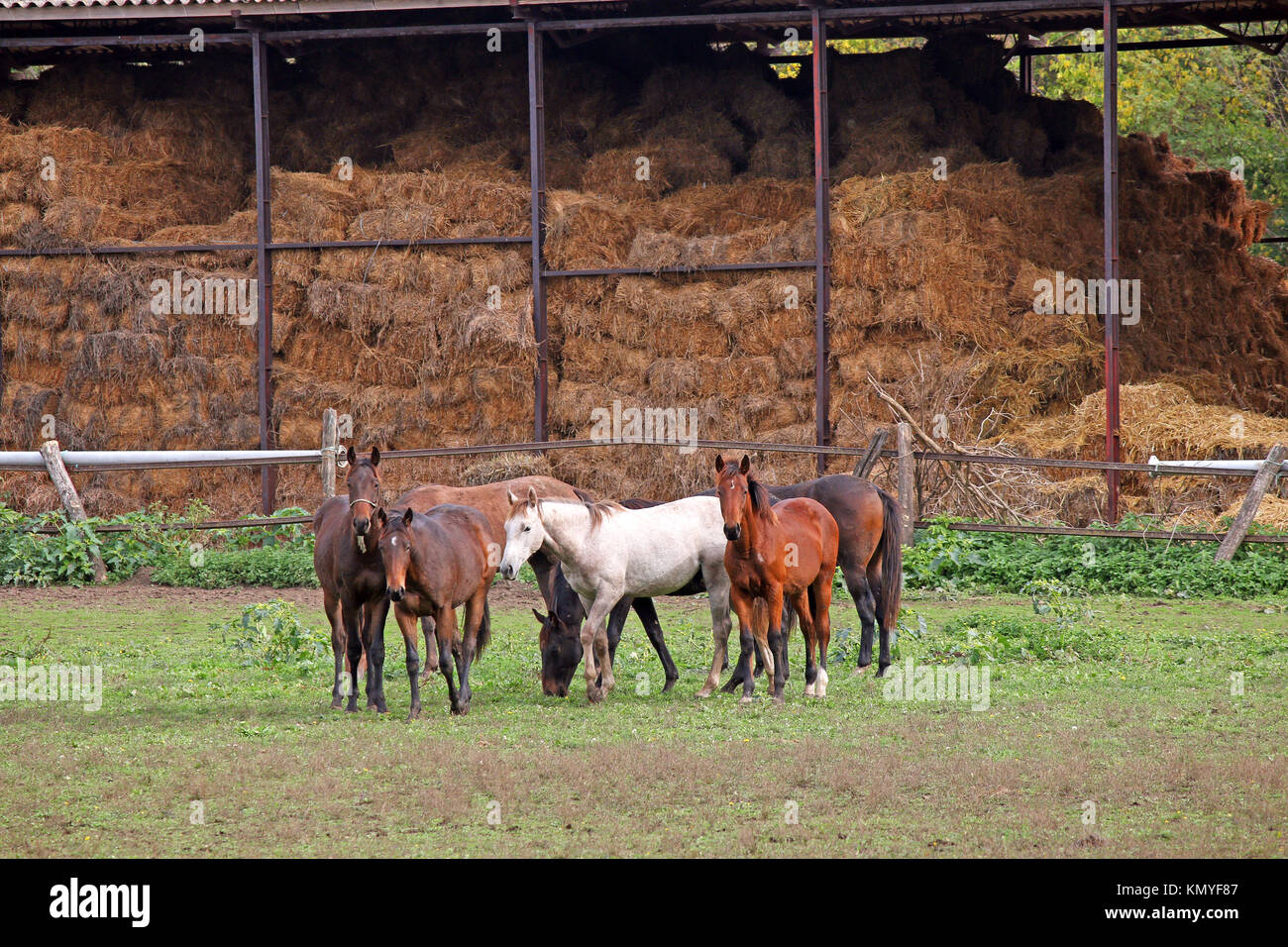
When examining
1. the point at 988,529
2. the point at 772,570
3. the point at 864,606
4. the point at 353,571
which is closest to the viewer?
the point at 353,571

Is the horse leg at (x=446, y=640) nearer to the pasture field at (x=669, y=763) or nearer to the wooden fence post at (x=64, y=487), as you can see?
the pasture field at (x=669, y=763)

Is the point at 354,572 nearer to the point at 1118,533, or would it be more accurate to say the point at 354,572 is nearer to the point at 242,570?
the point at 242,570

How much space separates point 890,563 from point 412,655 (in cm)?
397

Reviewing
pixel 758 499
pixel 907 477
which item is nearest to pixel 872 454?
pixel 907 477

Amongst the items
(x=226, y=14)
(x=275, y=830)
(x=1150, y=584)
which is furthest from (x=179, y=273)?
(x=275, y=830)

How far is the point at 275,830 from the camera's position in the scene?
655 cm

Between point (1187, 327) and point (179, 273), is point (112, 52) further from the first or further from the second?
point (1187, 327)

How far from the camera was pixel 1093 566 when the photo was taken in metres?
15.7

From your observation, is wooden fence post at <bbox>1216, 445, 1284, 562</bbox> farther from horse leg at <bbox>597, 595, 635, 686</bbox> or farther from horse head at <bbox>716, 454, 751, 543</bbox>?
horse head at <bbox>716, 454, 751, 543</bbox>

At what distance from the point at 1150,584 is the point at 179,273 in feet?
43.1

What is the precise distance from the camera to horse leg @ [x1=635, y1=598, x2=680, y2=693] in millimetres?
10359

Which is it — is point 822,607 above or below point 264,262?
below

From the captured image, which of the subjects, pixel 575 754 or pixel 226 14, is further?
pixel 226 14

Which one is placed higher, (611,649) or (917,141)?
(917,141)
